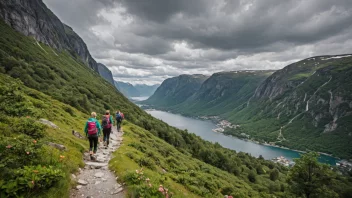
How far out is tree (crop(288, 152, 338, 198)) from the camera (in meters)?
39.7

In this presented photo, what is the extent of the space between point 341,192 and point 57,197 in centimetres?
10809

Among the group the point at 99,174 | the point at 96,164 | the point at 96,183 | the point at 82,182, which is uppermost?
the point at 82,182

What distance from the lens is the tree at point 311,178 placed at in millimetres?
39719

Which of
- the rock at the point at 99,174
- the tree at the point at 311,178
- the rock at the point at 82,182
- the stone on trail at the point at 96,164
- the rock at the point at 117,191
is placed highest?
the rock at the point at 82,182

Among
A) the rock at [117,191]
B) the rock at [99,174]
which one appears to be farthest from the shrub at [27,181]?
the rock at [99,174]

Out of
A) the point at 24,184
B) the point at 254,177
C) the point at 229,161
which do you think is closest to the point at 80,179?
the point at 24,184

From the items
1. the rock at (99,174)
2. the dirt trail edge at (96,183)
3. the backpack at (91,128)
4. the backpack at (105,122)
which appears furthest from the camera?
the backpack at (105,122)

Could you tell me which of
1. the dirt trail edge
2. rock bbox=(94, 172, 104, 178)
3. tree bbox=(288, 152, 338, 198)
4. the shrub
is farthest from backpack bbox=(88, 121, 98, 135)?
tree bbox=(288, 152, 338, 198)

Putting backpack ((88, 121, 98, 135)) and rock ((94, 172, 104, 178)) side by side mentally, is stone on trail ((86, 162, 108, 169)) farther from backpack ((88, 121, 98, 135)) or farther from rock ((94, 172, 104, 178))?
backpack ((88, 121, 98, 135))

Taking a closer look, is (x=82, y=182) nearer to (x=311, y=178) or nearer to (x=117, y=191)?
(x=117, y=191)

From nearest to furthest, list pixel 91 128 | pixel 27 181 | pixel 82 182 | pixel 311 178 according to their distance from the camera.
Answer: pixel 27 181
pixel 82 182
pixel 91 128
pixel 311 178

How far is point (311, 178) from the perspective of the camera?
40.8 meters

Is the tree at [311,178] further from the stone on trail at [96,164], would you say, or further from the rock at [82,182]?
the rock at [82,182]

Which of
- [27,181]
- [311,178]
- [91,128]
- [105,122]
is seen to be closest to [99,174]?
[91,128]
